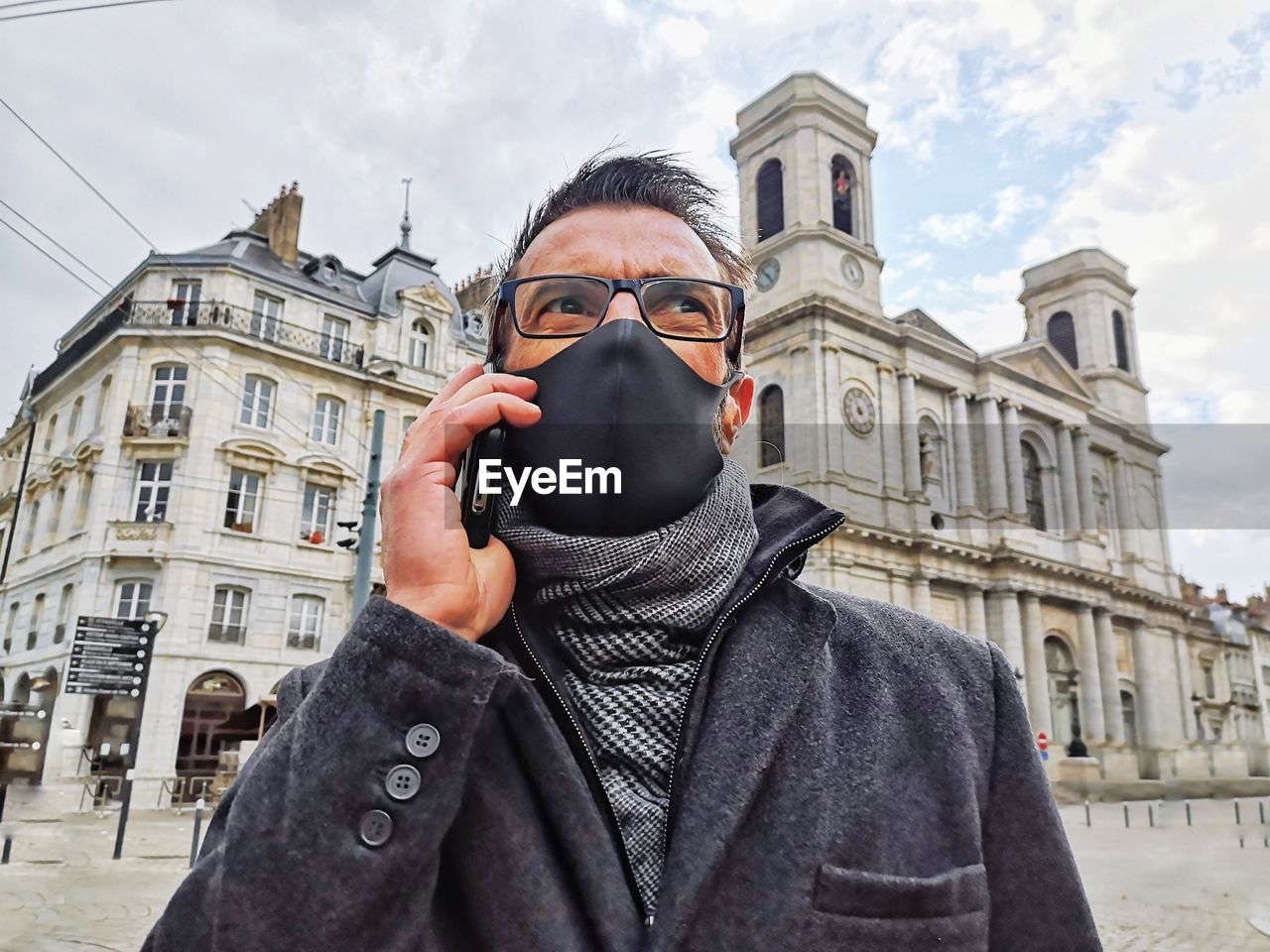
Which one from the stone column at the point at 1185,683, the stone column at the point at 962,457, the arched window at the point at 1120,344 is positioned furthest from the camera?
the arched window at the point at 1120,344

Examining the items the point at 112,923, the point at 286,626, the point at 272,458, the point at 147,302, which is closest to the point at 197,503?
the point at 272,458

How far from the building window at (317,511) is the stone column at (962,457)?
75.3 ft

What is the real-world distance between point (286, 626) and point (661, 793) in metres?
23.4

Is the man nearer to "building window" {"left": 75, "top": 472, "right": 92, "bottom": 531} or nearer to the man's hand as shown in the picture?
the man's hand

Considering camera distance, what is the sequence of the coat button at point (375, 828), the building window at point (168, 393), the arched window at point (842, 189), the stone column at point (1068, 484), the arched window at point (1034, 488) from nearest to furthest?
1. the coat button at point (375, 828)
2. the building window at point (168, 393)
3. the arched window at point (842, 189)
4. the arched window at point (1034, 488)
5. the stone column at point (1068, 484)

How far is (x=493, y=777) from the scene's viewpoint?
4.13 feet

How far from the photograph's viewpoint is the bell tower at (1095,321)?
148 feet

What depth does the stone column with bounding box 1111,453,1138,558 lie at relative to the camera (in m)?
42.7

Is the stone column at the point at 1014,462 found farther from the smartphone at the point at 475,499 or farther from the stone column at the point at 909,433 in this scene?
the smartphone at the point at 475,499

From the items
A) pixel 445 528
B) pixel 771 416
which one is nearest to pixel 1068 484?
pixel 771 416

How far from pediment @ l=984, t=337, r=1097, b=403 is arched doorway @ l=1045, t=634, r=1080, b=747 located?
437 inches

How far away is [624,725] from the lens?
138 cm
